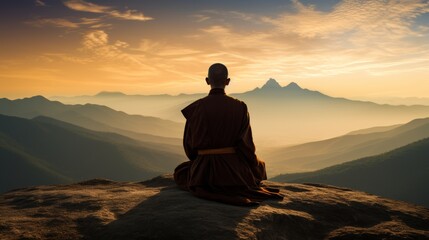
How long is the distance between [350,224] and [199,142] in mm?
3674

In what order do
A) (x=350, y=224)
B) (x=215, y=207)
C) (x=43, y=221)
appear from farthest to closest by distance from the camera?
1. (x=350, y=224)
2. (x=215, y=207)
3. (x=43, y=221)

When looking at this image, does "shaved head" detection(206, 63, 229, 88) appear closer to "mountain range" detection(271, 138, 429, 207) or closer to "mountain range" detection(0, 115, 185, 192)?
"mountain range" detection(271, 138, 429, 207)

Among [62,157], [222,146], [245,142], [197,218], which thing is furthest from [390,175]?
[62,157]

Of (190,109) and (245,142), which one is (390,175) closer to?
(245,142)

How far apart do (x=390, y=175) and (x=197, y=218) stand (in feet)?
334

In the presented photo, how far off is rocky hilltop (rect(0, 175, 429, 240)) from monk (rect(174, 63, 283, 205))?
531 millimetres

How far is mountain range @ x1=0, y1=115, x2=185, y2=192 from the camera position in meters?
130

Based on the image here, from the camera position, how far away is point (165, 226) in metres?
5.34

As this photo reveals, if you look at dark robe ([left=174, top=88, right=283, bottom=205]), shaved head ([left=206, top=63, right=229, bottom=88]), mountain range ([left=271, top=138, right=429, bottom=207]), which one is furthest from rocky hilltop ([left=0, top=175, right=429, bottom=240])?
mountain range ([left=271, top=138, right=429, bottom=207])

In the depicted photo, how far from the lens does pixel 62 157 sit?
505ft

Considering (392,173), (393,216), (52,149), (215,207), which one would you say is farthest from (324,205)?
(52,149)

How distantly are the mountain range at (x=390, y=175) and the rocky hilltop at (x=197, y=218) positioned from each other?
8474 centimetres

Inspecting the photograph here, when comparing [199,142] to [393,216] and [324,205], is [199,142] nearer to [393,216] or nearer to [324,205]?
[324,205]

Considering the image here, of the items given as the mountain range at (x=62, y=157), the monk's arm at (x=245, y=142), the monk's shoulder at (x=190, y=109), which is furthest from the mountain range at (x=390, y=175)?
the monk's shoulder at (x=190, y=109)
